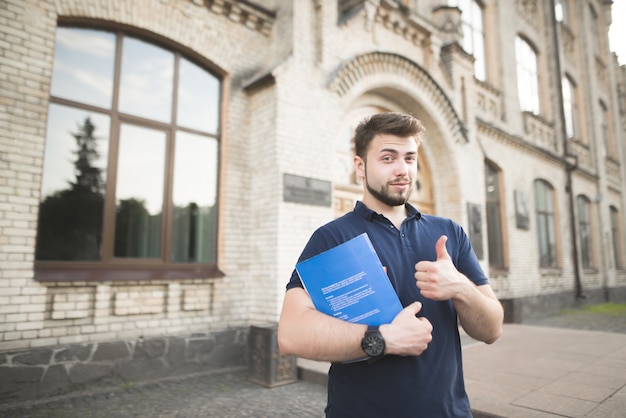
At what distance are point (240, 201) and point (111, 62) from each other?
2.42 metres

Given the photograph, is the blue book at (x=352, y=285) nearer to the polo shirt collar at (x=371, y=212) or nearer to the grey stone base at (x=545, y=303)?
the polo shirt collar at (x=371, y=212)

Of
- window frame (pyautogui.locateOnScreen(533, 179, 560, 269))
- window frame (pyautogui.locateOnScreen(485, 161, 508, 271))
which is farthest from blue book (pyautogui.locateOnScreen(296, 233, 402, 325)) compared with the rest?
window frame (pyautogui.locateOnScreen(533, 179, 560, 269))

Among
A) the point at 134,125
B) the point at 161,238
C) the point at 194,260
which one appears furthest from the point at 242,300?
the point at 134,125

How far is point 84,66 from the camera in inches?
187

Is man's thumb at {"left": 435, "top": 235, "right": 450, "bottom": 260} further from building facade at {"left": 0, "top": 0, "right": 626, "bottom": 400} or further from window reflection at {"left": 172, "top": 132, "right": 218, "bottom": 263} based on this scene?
window reflection at {"left": 172, "top": 132, "right": 218, "bottom": 263}

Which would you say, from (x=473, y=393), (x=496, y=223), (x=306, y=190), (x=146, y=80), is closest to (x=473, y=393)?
(x=473, y=393)

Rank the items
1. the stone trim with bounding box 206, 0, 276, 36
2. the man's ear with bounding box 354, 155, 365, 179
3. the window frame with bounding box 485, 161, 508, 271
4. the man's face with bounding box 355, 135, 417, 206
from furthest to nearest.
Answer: the window frame with bounding box 485, 161, 508, 271
the stone trim with bounding box 206, 0, 276, 36
the man's ear with bounding box 354, 155, 365, 179
the man's face with bounding box 355, 135, 417, 206

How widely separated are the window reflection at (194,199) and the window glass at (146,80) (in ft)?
1.49

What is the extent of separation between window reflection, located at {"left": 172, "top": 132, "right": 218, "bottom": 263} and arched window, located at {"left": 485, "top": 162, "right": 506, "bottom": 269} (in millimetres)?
7432

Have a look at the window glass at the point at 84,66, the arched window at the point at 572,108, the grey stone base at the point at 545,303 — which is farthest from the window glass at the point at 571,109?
the window glass at the point at 84,66

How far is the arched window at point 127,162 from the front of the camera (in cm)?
447

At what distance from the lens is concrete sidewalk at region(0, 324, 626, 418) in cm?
332

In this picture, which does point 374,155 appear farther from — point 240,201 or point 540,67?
point 540,67

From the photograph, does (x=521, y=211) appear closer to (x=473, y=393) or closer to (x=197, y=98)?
(x=473, y=393)
